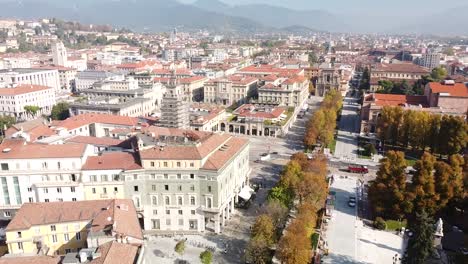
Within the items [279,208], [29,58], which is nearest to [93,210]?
[279,208]

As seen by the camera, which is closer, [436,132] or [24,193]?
[24,193]

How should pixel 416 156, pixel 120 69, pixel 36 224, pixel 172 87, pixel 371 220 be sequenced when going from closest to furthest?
pixel 36 224 → pixel 371 220 → pixel 172 87 → pixel 416 156 → pixel 120 69

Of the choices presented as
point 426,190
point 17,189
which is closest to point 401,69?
point 426,190

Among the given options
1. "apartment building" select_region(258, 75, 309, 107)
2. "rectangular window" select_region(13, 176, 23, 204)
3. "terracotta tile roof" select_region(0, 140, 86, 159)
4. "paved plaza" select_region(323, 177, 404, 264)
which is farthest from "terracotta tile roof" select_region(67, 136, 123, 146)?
"apartment building" select_region(258, 75, 309, 107)

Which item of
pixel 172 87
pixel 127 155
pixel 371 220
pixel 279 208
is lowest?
pixel 371 220

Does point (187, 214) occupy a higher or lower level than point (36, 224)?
lower

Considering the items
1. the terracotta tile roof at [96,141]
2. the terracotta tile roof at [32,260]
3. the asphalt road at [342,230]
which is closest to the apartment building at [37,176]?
the terracotta tile roof at [96,141]

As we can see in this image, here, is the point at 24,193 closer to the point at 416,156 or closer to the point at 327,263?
the point at 327,263
